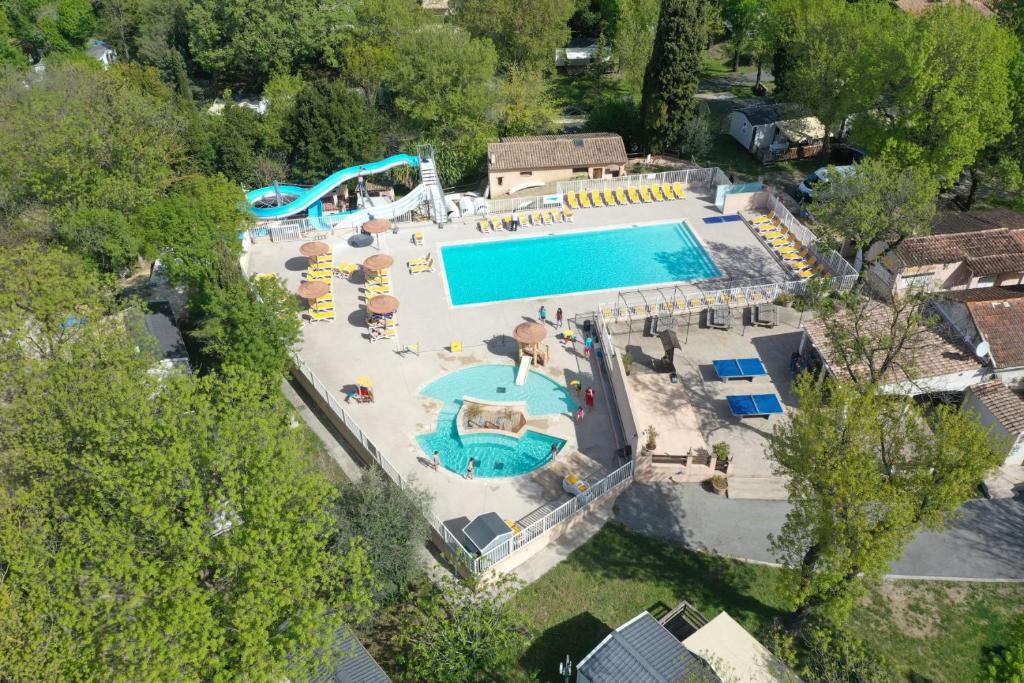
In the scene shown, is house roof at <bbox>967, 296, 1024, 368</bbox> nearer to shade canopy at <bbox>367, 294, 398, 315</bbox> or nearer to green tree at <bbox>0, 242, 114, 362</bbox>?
shade canopy at <bbox>367, 294, 398, 315</bbox>

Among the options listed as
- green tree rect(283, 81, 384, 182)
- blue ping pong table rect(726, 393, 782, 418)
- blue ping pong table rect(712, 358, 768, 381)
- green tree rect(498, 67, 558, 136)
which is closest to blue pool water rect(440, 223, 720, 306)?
blue ping pong table rect(712, 358, 768, 381)

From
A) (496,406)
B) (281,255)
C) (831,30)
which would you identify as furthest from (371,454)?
(831,30)

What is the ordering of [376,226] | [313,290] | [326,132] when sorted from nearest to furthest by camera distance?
1. [313,290]
2. [376,226]
3. [326,132]

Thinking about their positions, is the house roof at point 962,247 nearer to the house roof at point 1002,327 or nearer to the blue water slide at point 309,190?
the house roof at point 1002,327

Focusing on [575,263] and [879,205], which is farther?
[575,263]

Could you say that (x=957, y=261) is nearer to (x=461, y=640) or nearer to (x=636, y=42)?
(x=636, y=42)

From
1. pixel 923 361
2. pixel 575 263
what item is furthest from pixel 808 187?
pixel 923 361
